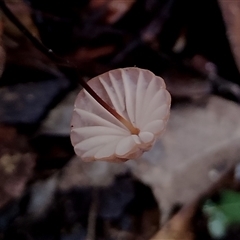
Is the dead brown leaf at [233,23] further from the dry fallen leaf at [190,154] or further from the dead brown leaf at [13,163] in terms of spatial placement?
the dead brown leaf at [13,163]

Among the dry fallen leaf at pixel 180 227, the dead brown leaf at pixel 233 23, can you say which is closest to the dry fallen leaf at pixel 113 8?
the dead brown leaf at pixel 233 23

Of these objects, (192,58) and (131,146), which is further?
(192,58)

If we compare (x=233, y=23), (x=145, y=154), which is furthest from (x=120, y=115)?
(x=233, y=23)

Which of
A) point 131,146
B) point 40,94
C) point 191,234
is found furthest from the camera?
point 40,94

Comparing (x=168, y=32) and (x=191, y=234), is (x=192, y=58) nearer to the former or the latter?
(x=168, y=32)

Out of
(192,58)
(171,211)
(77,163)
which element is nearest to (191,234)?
(171,211)
